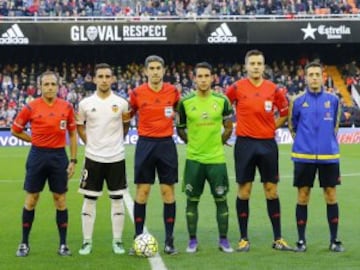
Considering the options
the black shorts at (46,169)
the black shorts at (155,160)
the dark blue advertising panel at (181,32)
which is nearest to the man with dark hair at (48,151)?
the black shorts at (46,169)

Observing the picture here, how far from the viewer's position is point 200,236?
9.26 metres

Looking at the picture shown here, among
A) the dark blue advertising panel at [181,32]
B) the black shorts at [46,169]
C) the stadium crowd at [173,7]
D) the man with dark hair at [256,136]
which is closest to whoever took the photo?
the black shorts at [46,169]

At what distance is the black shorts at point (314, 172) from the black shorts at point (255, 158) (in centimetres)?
27

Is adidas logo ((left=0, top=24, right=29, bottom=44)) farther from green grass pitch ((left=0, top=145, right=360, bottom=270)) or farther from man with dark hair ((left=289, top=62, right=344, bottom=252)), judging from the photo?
man with dark hair ((left=289, top=62, right=344, bottom=252))

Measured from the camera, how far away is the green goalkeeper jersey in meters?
8.28

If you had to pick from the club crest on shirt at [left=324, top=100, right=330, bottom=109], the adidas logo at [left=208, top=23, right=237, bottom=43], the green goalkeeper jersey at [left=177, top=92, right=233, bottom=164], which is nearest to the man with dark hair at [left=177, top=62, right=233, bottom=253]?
the green goalkeeper jersey at [left=177, top=92, right=233, bottom=164]

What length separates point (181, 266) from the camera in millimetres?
7449

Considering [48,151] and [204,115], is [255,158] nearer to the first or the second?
[204,115]

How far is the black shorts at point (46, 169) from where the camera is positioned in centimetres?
808

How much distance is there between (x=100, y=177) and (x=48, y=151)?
629 mm

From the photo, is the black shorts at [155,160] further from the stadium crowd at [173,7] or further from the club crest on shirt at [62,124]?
the stadium crowd at [173,7]

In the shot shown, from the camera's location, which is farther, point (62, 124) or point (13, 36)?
point (13, 36)

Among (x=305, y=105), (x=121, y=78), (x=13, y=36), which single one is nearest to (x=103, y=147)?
(x=305, y=105)

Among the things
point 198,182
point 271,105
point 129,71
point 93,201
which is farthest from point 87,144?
point 129,71
